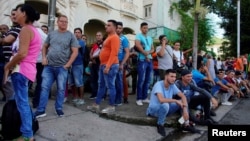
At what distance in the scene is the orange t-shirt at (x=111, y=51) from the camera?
580cm

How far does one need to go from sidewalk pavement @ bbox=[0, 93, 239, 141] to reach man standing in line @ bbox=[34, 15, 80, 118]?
1.07ft

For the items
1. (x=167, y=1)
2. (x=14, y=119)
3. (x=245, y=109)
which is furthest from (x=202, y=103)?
(x=167, y=1)

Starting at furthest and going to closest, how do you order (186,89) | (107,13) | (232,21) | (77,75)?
(232,21), (107,13), (77,75), (186,89)

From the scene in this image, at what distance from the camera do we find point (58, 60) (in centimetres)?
532

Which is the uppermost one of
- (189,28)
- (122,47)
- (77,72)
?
(189,28)

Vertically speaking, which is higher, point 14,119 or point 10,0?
point 10,0

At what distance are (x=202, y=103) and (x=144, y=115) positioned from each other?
1328 millimetres

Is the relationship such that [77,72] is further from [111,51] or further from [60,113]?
[60,113]

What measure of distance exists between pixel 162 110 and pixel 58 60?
79.7 inches

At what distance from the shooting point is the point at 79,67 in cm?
668

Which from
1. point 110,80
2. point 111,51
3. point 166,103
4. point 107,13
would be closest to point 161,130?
point 166,103

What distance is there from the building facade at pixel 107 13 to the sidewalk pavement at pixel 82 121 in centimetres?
609

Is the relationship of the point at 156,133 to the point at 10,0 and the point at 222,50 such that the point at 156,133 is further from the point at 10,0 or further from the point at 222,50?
the point at 222,50

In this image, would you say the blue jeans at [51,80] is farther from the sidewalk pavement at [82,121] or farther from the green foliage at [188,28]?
the green foliage at [188,28]
